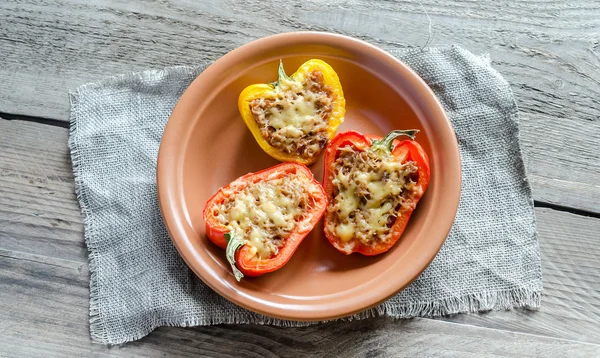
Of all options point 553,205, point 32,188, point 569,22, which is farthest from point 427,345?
point 32,188

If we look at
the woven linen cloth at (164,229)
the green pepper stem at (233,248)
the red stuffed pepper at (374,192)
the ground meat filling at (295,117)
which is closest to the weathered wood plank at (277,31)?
the woven linen cloth at (164,229)

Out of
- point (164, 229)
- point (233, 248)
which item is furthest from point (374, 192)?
point (164, 229)

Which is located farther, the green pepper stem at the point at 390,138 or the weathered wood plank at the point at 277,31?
the weathered wood plank at the point at 277,31

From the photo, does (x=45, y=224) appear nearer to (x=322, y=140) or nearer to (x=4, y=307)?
(x=4, y=307)

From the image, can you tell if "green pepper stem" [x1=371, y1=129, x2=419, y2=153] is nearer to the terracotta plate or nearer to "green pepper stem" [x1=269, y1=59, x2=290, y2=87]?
the terracotta plate

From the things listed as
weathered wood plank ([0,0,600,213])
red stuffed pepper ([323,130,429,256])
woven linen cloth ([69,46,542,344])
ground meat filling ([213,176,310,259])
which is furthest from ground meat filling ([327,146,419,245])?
weathered wood plank ([0,0,600,213])

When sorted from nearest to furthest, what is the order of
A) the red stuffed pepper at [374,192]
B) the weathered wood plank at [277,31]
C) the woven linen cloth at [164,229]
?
the red stuffed pepper at [374,192] < the woven linen cloth at [164,229] < the weathered wood plank at [277,31]

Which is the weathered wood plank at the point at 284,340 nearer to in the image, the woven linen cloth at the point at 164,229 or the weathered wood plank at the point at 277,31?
the woven linen cloth at the point at 164,229
